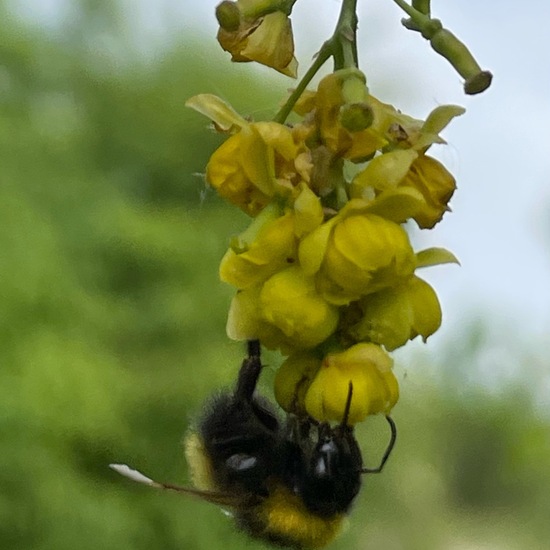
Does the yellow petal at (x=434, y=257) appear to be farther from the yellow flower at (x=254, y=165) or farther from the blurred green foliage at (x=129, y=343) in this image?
the blurred green foliage at (x=129, y=343)

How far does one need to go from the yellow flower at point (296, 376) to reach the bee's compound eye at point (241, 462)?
0.26 meters

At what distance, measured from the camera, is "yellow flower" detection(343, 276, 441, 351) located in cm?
61

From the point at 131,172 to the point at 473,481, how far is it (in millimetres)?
1826

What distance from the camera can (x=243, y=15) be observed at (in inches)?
24.4

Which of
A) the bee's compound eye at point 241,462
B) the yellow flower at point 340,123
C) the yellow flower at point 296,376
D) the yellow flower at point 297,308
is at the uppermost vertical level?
the yellow flower at point 340,123

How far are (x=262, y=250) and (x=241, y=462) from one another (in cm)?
36

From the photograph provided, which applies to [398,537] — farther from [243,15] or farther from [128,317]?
[243,15]

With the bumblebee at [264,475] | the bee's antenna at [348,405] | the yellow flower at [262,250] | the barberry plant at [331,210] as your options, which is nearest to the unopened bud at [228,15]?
the barberry plant at [331,210]

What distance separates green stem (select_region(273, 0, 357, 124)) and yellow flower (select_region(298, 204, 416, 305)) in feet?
0.26

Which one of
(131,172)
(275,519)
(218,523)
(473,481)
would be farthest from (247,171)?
(473,481)

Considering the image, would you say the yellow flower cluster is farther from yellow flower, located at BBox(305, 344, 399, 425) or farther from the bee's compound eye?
the bee's compound eye

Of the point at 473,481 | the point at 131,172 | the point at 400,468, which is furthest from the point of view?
the point at 473,481

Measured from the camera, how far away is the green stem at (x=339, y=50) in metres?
0.63

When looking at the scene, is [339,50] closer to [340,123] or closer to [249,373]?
[340,123]
